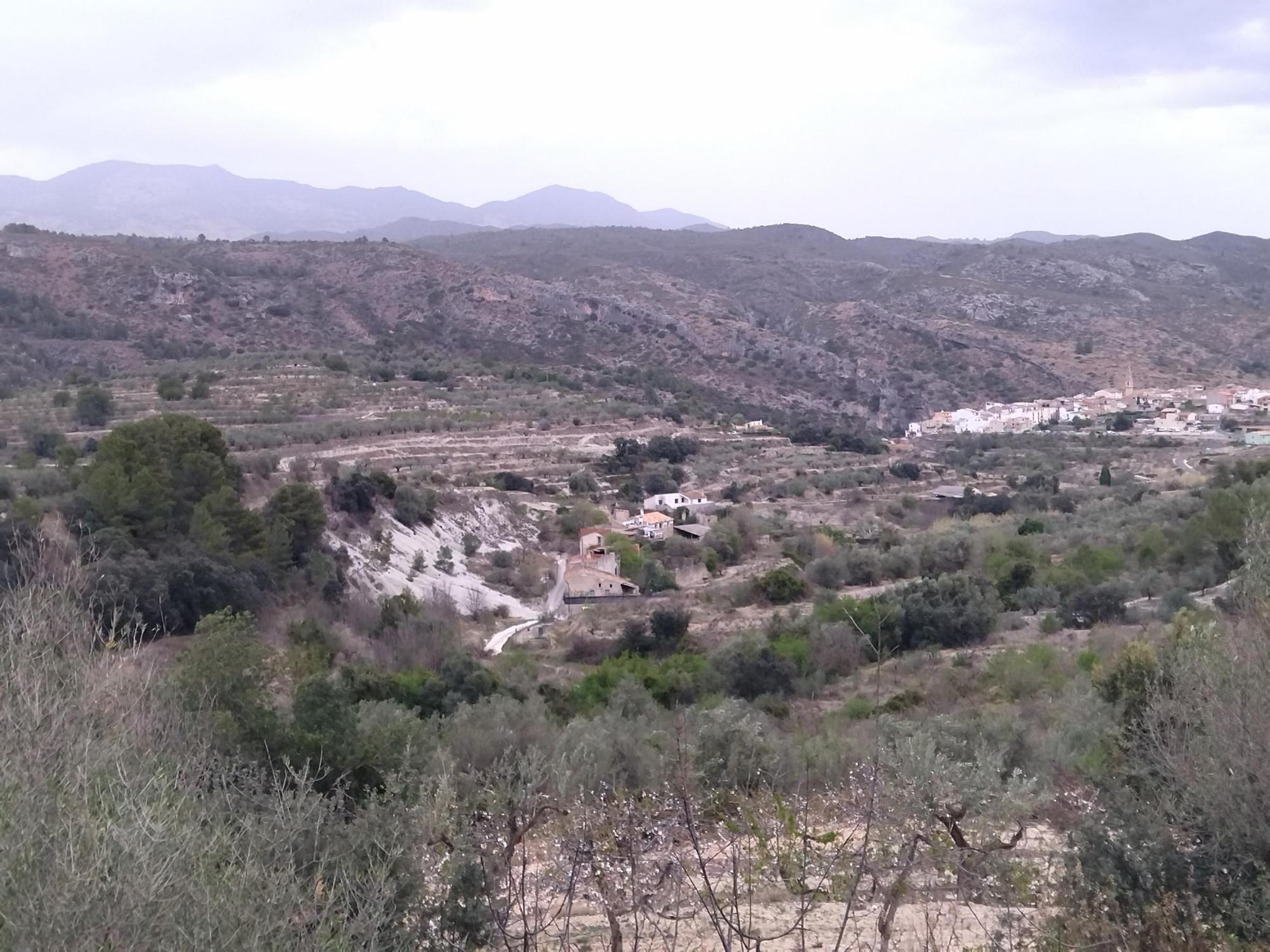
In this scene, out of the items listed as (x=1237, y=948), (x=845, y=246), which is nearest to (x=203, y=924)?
(x=1237, y=948)

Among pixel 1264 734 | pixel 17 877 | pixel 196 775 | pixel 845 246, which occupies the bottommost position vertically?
pixel 196 775

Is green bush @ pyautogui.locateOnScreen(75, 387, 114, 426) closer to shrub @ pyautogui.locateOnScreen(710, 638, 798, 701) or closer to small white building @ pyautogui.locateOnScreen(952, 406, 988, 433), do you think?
shrub @ pyautogui.locateOnScreen(710, 638, 798, 701)

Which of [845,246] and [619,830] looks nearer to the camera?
[619,830]

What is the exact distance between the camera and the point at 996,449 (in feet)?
142

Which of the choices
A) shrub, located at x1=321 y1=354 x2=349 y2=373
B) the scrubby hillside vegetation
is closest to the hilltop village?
shrub, located at x1=321 y1=354 x2=349 y2=373

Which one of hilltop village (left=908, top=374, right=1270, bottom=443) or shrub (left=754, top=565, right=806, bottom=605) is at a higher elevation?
hilltop village (left=908, top=374, right=1270, bottom=443)

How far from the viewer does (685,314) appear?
206 ft

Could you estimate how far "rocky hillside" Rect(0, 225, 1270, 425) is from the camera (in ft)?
159

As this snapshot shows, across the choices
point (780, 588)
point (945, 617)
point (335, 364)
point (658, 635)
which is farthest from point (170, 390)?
point (945, 617)

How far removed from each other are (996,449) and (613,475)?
18786 mm

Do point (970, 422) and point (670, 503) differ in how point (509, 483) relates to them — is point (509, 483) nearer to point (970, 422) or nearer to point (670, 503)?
point (670, 503)

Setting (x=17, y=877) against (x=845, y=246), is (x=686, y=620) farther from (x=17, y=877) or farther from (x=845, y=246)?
(x=845, y=246)

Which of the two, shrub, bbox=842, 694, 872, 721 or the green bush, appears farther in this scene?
the green bush

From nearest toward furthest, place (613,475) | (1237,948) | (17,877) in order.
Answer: (17,877), (1237,948), (613,475)
